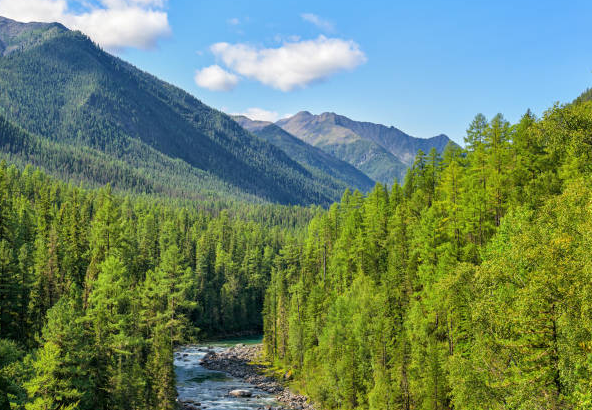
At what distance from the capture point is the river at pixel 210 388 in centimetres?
6481

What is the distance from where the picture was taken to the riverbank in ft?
219

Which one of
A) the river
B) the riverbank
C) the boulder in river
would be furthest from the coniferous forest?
the boulder in river

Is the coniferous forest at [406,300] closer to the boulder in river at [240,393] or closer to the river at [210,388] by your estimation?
the river at [210,388]

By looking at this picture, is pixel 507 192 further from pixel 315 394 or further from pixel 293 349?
pixel 293 349

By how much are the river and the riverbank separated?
1488mm

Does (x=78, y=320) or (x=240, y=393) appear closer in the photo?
(x=78, y=320)

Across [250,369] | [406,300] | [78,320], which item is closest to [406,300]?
[406,300]

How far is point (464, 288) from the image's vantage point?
124ft

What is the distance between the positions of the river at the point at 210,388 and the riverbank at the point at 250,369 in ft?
4.88

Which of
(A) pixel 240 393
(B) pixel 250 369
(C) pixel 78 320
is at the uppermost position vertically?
(C) pixel 78 320

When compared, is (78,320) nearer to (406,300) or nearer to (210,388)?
(210,388)

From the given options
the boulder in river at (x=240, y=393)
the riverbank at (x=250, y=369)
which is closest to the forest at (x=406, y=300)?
the riverbank at (x=250, y=369)

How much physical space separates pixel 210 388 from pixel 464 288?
5263cm

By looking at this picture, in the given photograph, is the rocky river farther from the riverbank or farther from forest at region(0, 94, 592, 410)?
forest at region(0, 94, 592, 410)
